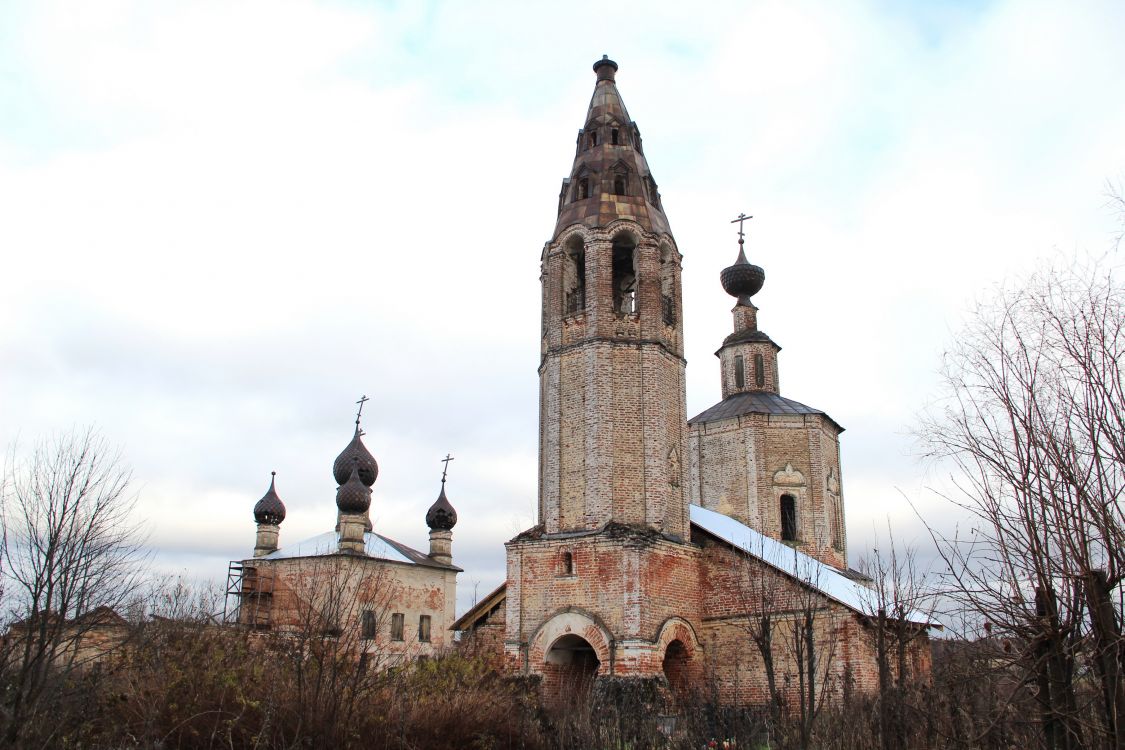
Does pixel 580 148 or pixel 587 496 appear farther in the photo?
pixel 580 148

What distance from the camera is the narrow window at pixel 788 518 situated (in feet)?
86.0

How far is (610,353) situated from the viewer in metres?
17.3

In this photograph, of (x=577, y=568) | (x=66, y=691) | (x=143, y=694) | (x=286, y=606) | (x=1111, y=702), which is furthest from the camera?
(x=286, y=606)

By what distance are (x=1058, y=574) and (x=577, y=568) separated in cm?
1187

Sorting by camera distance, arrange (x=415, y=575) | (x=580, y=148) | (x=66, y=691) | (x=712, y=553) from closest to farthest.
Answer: (x=66, y=691), (x=712, y=553), (x=580, y=148), (x=415, y=575)

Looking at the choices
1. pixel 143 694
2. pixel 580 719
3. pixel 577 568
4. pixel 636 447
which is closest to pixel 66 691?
pixel 143 694

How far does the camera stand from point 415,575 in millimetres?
27203

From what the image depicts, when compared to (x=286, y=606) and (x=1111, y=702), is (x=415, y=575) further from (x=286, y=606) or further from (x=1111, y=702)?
(x=1111, y=702)

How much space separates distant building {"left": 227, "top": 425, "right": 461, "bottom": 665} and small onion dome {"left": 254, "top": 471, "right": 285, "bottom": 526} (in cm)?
3

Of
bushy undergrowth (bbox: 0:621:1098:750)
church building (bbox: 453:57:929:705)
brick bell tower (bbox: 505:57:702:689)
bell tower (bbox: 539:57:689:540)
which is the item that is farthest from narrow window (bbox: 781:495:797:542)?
bushy undergrowth (bbox: 0:621:1098:750)

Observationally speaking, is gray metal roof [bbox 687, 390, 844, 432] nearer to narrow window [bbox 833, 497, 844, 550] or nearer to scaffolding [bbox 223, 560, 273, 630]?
narrow window [bbox 833, 497, 844, 550]

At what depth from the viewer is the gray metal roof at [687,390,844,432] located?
1062 inches

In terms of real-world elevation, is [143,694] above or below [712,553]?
below

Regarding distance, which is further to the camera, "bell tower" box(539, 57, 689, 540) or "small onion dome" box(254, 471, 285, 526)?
"small onion dome" box(254, 471, 285, 526)
